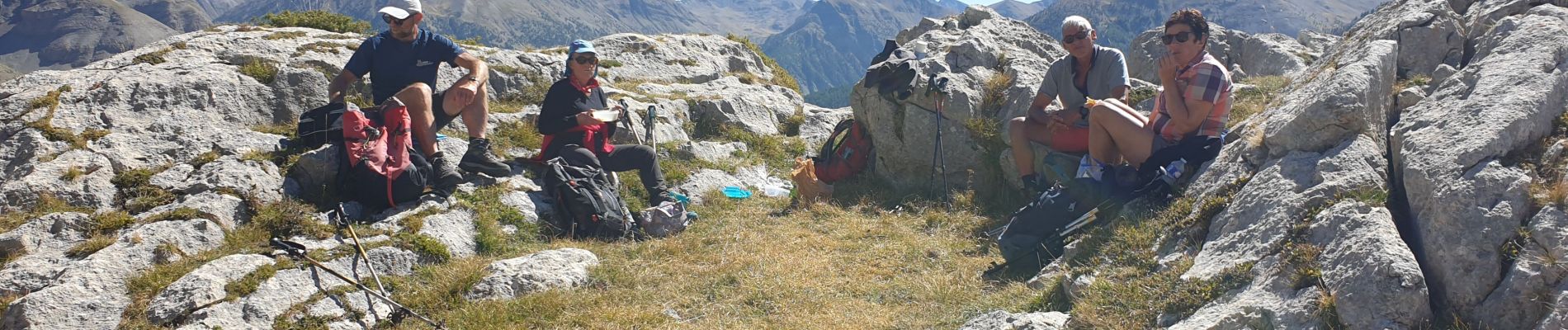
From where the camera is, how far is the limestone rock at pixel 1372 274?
16.1 ft

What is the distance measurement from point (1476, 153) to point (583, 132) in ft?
29.1

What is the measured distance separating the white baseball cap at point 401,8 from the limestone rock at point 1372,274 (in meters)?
9.50

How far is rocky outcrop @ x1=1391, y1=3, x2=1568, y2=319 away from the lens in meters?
5.03

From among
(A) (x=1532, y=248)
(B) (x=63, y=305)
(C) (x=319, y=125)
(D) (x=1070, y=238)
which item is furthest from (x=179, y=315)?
(A) (x=1532, y=248)

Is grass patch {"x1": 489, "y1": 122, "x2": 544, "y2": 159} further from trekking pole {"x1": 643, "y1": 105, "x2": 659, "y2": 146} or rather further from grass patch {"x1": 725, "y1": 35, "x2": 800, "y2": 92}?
grass patch {"x1": 725, "y1": 35, "x2": 800, "y2": 92}

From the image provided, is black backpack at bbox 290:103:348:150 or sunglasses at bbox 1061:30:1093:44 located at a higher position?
sunglasses at bbox 1061:30:1093:44

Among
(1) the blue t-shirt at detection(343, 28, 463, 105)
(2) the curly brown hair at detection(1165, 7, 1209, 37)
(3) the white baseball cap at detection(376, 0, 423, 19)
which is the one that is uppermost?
(2) the curly brown hair at detection(1165, 7, 1209, 37)

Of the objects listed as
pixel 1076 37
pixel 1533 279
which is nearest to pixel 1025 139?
pixel 1076 37

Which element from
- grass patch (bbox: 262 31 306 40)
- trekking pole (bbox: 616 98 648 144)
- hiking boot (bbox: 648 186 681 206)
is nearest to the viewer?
hiking boot (bbox: 648 186 681 206)

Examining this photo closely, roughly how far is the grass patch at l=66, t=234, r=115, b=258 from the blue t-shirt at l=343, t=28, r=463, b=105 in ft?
11.4

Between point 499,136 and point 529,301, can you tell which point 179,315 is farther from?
point 499,136

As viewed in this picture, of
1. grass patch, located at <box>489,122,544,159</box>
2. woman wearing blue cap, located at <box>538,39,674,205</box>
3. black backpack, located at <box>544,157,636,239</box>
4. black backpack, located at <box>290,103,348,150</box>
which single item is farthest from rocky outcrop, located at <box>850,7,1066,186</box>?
black backpack, located at <box>290,103,348,150</box>

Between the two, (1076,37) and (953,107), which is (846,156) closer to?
(953,107)

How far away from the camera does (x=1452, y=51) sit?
9.09 metres
